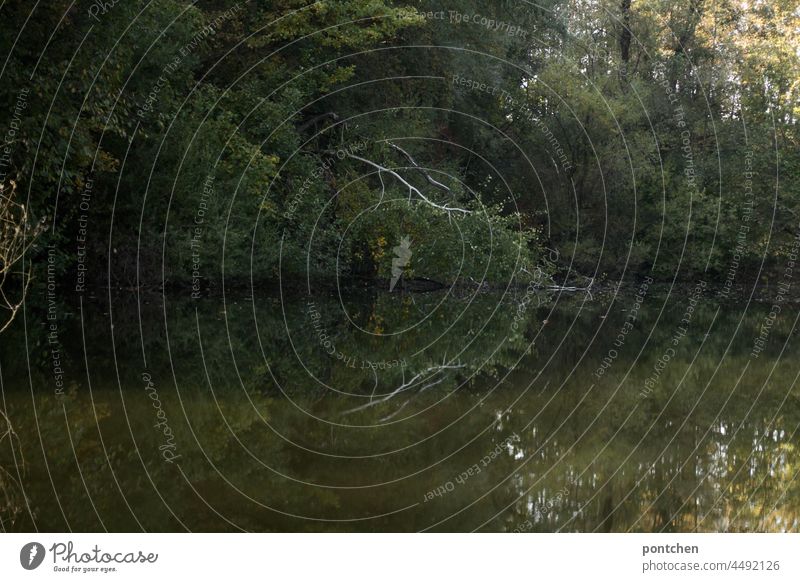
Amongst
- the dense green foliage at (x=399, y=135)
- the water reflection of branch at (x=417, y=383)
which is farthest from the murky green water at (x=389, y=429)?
the dense green foliage at (x=399, y=135)

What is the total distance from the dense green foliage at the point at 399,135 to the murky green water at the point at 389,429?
9.52 ft

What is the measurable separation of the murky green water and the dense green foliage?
2902 millimetres

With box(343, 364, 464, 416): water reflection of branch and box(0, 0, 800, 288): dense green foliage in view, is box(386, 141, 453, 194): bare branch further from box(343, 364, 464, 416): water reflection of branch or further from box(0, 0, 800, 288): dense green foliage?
box(343, 364, 464, 416): water reflection of branch

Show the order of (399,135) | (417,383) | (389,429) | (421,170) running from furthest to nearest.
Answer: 1. (421,170)
2. (399,135)
3. (417,383)
4. (389,429)

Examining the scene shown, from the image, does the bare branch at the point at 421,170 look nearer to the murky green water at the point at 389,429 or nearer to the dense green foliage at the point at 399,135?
the dense green foliage at the point at 399,135

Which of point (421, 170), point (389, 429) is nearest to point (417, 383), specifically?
point (389, 429)

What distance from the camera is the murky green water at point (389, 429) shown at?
6.16 metres

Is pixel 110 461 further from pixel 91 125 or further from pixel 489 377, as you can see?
pixel 91 125

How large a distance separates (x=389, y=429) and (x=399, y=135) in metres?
19.6

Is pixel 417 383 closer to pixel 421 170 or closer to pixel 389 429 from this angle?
pixel 389 429

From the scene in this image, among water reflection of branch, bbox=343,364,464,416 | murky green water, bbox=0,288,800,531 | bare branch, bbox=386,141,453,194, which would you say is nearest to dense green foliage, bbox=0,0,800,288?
bare branch, bbox=386,141,453,194

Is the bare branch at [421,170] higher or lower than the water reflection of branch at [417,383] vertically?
higher

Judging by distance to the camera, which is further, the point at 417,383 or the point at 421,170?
the point at 421,170

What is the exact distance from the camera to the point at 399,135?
1088 inches
